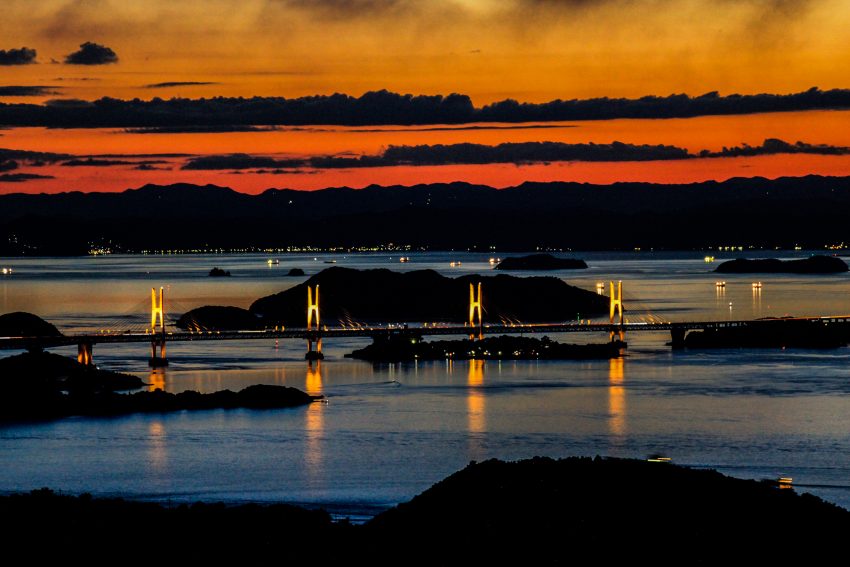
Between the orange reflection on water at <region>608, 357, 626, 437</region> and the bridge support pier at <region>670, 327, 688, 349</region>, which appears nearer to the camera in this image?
the orange reflection on water at <region>608, 357, 626, 437</region>

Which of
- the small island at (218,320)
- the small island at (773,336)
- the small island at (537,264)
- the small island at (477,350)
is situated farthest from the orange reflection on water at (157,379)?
the small island at (537,264)

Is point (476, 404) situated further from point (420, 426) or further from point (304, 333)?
point (304, 333)

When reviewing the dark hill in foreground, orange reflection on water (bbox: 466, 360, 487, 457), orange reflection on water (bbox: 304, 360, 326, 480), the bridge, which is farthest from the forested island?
orange reflection on water (bbox: 304, 360, 326, 480)

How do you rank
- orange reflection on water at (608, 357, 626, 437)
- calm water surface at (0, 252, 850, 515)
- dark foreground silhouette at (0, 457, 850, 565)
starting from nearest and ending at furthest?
dark foreground silhouette at (0, 457, 850, 565) → calm water surface at (0, 252, 850, 515) → orange reflection on water at (608, 357, 626, 437)

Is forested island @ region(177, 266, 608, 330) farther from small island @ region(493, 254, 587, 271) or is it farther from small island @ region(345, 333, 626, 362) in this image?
small island @ region(493, 254, 587, 271)

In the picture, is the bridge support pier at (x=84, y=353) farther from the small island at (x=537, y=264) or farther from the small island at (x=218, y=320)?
the small island at (x=537, y=264)
